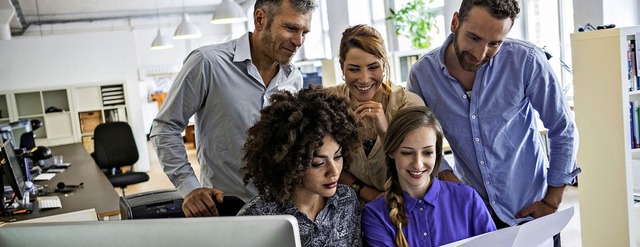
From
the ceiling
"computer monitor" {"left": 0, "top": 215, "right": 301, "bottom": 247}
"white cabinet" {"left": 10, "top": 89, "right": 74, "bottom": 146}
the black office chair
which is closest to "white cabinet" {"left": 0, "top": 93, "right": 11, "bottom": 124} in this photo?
"white cabinet" {"left": 10, "top": 89, "right": 74, "bottom": 146}

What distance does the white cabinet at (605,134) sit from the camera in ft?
12.5

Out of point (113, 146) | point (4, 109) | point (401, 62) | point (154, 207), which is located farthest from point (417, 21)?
point (4, 109)

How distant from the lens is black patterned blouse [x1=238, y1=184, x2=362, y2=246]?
175cm

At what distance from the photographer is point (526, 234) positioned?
1296 millimetres

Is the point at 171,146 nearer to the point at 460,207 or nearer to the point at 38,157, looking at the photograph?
the point at 460,207

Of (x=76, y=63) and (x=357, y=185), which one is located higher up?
(x=76, y=63)

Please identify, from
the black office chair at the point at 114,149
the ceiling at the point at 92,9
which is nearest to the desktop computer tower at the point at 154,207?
the black office chair at the point at 114,149

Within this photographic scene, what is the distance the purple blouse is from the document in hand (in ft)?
1.52

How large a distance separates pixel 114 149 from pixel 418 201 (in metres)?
5.74

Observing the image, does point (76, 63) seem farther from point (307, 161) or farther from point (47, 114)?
point (307, 161)

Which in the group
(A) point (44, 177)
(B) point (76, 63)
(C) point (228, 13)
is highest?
(C) point (228, 13)

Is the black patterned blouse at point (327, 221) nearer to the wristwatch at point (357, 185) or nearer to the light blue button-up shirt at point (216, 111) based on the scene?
the wristwatch at point (357, 185)

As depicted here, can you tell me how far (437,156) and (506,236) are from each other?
69 centimetres

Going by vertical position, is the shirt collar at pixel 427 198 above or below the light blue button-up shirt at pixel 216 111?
below
